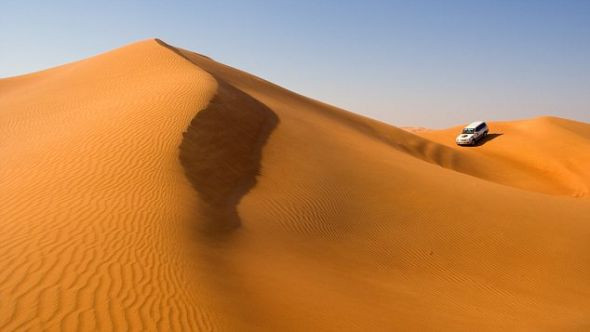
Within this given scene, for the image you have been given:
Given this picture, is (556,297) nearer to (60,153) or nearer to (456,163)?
(60,153)

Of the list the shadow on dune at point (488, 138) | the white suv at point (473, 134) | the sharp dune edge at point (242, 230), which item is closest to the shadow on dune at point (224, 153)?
the sharp dune edge at point (242, 230)

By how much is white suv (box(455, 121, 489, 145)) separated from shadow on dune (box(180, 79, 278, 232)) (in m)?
19.7

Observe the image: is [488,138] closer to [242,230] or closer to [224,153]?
[224,153]

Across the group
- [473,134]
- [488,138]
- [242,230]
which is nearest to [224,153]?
[242,230]

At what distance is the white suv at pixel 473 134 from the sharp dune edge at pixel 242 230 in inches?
695

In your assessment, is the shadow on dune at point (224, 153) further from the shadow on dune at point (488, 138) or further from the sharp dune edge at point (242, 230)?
the shadow on dune at point (488, 138)

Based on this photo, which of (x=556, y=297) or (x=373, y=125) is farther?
(x=373, y=125)

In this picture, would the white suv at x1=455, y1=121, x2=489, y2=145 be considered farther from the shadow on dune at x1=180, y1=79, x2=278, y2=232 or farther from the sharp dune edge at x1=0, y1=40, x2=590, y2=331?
the shadow on dune at x1=180, y1=79, x2=278, y2=232

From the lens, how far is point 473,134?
31984 millimetres

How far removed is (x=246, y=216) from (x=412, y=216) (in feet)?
14.5

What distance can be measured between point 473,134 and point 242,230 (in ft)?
91.6

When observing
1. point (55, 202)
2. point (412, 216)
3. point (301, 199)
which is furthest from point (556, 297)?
point (55, 202)

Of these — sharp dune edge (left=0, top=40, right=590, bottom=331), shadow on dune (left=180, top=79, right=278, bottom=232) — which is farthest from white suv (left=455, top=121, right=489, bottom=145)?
shadow on dune (left=180, top=79, right=278, bottom=232)

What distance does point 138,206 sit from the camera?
24.5ft
